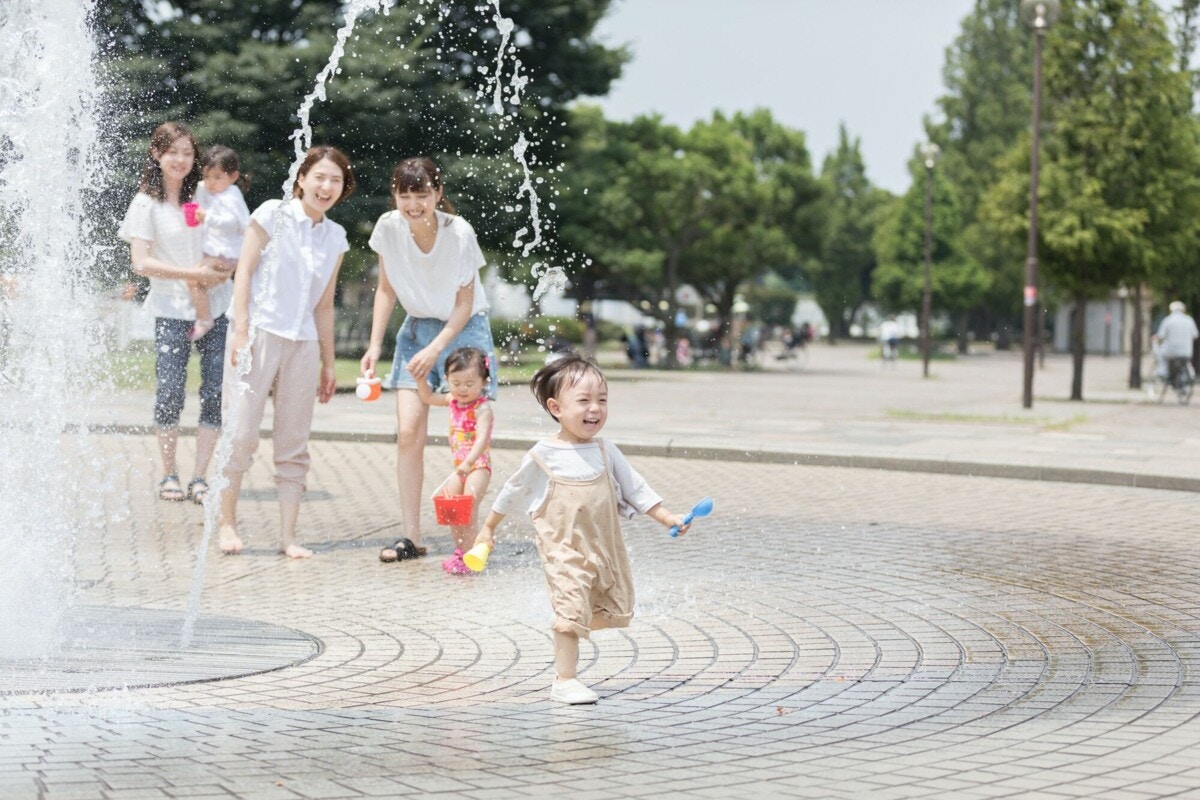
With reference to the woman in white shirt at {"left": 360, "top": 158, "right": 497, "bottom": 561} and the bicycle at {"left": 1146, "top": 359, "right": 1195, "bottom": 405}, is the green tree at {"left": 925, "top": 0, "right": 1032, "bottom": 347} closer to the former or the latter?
the bicycle at {"left": 1146, "top": 359, "right": 1195, "bottom": 405}

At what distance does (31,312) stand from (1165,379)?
26.4m

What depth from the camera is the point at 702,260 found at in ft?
171

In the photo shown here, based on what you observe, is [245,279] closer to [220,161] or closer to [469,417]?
[220,161]

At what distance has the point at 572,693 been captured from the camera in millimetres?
5340

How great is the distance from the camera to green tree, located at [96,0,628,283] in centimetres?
2620

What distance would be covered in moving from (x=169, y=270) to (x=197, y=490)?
1608 mm

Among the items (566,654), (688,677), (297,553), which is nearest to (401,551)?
(297,553)

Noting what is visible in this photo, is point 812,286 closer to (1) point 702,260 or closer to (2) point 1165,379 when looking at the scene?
(1) point 702,260

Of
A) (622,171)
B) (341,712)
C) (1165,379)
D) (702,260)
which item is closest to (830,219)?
(702,260)

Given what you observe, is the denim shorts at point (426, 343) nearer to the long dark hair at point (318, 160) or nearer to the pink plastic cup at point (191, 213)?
the long dark hair at point (318, 160)

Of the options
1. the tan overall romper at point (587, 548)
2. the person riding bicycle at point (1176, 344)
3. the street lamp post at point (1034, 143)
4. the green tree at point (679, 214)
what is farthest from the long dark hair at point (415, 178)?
the green tree at point (679, 214)

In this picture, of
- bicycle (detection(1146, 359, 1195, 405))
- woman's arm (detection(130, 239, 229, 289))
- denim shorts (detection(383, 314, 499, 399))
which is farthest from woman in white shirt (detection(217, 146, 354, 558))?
bicycle (detection(1146, 359, 1195, 405))

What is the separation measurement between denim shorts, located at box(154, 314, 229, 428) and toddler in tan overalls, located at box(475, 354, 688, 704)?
5.16 metres

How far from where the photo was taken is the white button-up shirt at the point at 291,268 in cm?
870
